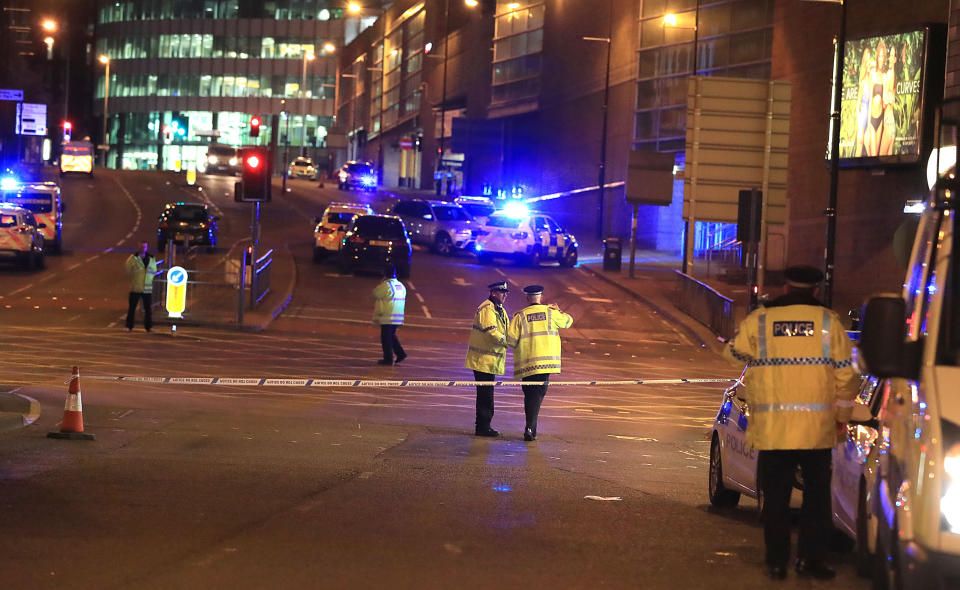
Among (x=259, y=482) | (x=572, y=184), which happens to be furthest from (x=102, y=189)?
(x=259, y=482)

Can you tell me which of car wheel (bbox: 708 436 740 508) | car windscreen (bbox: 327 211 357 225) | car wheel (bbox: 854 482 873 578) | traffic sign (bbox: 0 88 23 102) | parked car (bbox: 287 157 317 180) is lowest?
car wheel (bbox: 708 436 740 508)

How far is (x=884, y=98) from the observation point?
34781 mm

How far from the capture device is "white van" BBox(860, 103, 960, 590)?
5.59 metres

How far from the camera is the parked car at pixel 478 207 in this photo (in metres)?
50.4

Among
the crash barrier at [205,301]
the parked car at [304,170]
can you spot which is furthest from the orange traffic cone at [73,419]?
the parked car at [304,170]

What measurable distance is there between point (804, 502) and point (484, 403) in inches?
286

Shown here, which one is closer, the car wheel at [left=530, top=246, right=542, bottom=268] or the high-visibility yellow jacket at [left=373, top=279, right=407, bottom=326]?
the high-visibility yellow jacket at [left=373, top=279, right=407, bottom=326]

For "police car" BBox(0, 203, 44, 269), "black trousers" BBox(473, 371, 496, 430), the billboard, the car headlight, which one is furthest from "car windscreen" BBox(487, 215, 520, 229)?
the car headlight

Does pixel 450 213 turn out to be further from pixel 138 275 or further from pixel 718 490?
pixel 718 490

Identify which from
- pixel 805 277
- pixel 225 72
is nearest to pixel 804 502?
pixel 805 277

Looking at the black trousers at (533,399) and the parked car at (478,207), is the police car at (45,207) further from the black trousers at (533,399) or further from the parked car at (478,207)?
the black trousers at (533,399)

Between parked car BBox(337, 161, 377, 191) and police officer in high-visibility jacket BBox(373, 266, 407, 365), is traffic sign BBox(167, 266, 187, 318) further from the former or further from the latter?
parked car BBox(337, 161, 377, 191)

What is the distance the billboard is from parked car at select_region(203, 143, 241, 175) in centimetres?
7239

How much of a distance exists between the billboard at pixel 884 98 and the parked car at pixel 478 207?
51.6 feet
